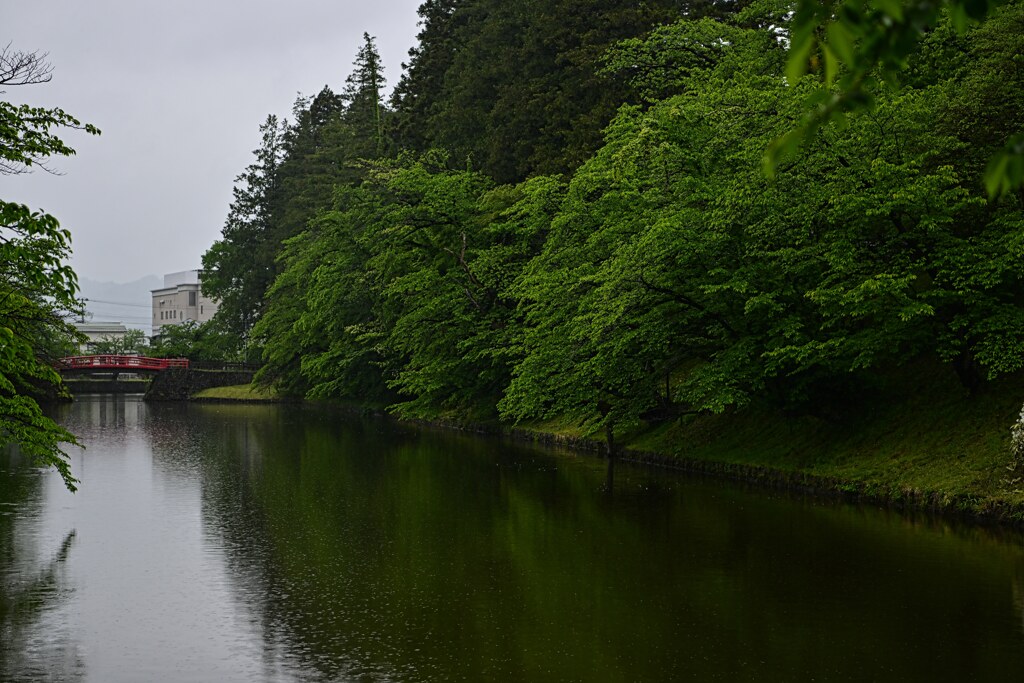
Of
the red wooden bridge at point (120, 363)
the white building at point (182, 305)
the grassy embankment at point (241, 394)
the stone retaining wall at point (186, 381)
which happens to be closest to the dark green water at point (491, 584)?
the grassy embankment at point (241, 394)

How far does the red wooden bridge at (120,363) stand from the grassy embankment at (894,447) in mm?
59150

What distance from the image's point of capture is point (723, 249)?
25.6m

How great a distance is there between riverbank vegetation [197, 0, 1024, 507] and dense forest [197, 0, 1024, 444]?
0.09m

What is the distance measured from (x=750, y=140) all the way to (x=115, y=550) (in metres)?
15.8

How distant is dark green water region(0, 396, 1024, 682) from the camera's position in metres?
11.6

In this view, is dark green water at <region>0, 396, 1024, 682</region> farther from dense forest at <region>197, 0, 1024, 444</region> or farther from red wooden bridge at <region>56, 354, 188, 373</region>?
red wooden bridge at <region>56, 354, 188, 373</region>

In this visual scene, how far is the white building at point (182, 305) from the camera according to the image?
151875 mm

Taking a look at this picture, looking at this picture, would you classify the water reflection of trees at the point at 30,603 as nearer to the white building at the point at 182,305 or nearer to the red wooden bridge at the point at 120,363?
the red wooden bridge at the point at 120,363

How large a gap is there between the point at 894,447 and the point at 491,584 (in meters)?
11.0

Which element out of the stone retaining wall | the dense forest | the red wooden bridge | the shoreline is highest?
the dense forest

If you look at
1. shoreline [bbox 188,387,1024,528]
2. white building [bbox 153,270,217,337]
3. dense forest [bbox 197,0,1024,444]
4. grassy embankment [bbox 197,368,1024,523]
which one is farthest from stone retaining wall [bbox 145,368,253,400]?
white building [bbox 153,270,217,337]

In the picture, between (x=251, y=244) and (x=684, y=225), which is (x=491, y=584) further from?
(x=251, y=244)

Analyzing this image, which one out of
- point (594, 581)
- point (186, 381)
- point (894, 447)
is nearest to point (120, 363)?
point (186, 381)

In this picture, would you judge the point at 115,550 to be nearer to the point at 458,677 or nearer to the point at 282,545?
the point at 282,545
